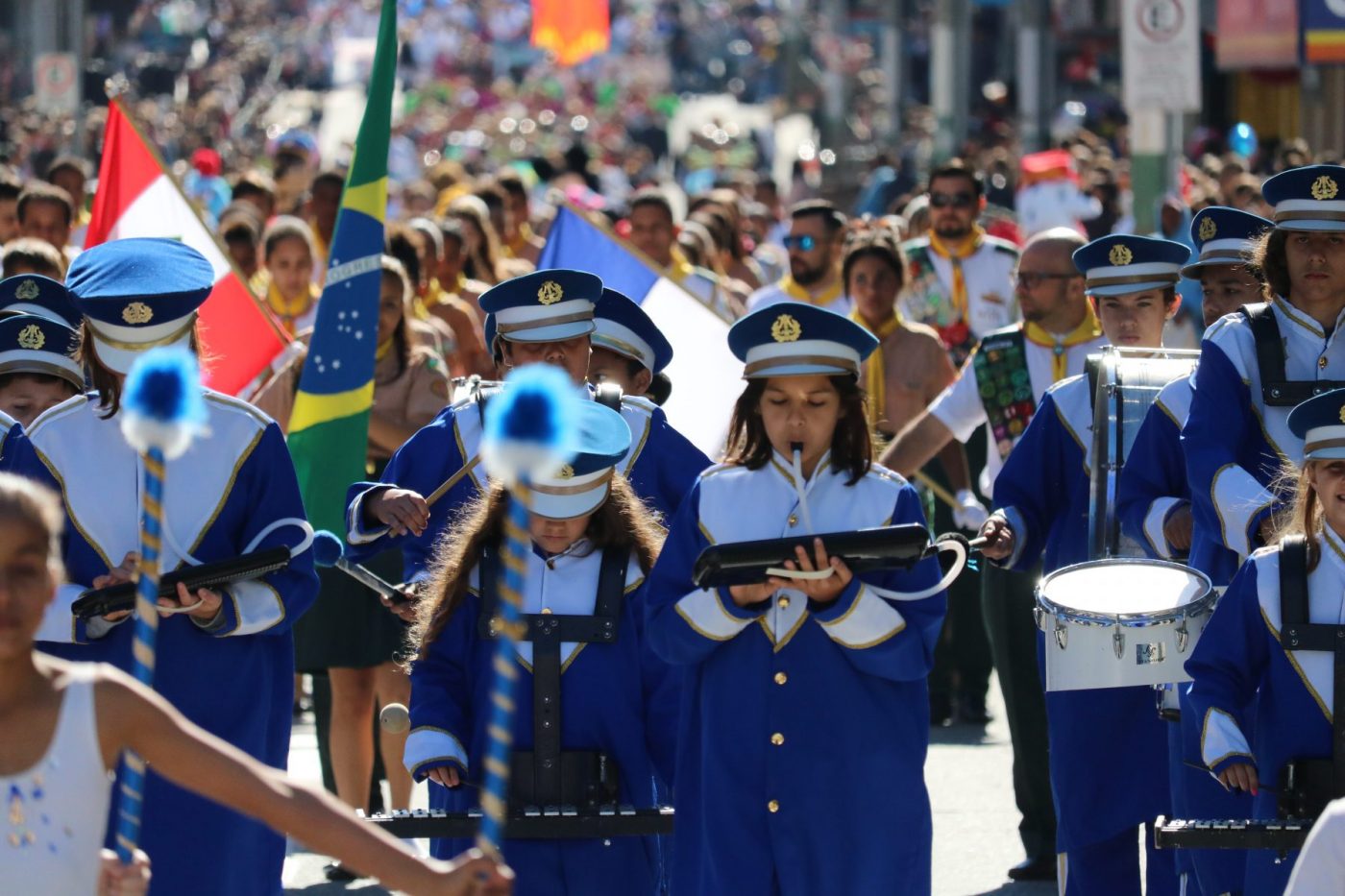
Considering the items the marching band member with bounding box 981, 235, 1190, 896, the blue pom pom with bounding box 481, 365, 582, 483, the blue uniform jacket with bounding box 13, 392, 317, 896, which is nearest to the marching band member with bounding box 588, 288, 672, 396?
the marching band member with bounding box 981, 235, 1190, 896

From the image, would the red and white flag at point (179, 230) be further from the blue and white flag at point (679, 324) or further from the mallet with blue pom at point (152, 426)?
the mallet with blue pom at point (152, 426)

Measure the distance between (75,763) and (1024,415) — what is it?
510 centimetres

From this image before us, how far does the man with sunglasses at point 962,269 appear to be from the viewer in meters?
12.2

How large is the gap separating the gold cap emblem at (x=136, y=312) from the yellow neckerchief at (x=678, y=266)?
746cm

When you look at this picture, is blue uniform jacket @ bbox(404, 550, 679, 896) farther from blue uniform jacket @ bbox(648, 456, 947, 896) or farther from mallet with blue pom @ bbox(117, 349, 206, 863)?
mallet with blue pom @ bbox(117, 349, 206, 863)

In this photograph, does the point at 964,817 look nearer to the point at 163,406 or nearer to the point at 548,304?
the point at 548,304

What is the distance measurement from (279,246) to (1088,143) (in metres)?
16.2

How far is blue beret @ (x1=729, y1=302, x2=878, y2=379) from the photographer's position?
18.6 feet

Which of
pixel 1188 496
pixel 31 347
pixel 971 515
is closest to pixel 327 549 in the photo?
pixel 31 347

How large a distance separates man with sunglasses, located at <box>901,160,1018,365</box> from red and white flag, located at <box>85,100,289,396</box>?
3586mm

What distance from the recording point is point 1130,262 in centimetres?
780

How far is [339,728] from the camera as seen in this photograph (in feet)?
29.3

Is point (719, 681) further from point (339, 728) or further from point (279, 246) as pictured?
point (279, 246)

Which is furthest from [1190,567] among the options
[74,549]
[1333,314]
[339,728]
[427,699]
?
[339,728]
